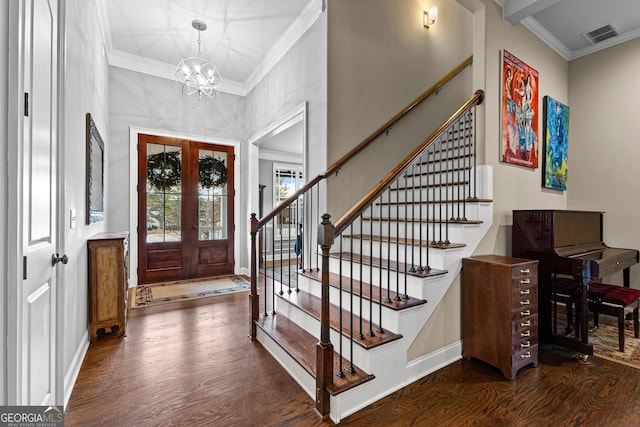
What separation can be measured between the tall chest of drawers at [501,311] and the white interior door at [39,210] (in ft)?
8.63

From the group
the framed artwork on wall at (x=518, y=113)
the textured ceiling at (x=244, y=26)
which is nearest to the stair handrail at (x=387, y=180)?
the framed artwork on wall at (x=518, y=113)

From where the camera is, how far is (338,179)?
10.5ft

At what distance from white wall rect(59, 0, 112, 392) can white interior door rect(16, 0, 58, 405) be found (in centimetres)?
24

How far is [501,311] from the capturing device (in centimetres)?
216

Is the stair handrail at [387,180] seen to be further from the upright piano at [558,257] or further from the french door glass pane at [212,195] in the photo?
the french door glass pane at [212,195]

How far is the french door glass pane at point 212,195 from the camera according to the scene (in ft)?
17.0

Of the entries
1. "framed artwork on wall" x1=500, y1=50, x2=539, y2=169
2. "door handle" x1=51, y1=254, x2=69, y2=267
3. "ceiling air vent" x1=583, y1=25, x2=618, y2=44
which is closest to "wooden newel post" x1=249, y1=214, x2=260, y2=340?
"door handle" x1=51, y1=254, x2=69, y2=267

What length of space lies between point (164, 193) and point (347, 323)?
159 inches

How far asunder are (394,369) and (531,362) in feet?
3.82

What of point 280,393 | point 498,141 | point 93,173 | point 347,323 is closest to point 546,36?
point 498,141

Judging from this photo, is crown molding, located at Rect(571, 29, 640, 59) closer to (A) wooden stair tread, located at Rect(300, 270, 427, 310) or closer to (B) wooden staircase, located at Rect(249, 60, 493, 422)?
(B) wooden staircase, located at Rect(249, 60, 493, 422)

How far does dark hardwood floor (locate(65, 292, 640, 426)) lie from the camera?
68.0 inches

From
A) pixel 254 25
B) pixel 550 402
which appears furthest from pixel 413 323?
pixel 254 25
